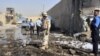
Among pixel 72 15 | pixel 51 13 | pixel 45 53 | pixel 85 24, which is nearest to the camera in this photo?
pixel 45 53

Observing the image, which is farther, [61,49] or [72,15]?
[72,15]

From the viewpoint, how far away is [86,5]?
100 feet

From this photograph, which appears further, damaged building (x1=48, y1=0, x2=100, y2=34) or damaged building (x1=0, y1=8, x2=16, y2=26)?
damaged building (x1=0, y1=8, x2=16, y2=26)

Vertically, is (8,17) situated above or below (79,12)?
below

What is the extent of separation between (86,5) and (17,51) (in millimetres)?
17183

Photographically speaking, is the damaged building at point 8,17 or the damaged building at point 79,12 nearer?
the damaged building at point 79,12

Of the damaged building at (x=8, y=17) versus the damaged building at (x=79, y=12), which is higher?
the damaged building at (x=79, y=12)

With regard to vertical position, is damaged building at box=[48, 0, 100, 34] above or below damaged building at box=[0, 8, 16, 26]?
above

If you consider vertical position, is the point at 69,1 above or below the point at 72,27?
above

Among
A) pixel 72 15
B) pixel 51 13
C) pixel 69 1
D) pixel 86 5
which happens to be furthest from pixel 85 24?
pixel 51 13

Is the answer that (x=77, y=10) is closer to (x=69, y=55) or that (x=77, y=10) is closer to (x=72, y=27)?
(x=72, y=27)

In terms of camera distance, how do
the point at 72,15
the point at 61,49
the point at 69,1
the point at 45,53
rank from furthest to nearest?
the point at 69,1 < the point at 72,15 < the point at 61,49 < the point at 45,53

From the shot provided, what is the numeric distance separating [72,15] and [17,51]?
1957 centimetres

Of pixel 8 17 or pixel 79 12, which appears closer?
pixel 79 12
